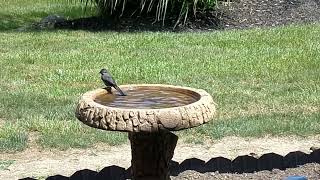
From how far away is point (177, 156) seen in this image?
6043 millimetres

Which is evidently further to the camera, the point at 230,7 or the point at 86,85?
the point at 230,7

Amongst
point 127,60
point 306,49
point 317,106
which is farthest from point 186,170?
point 306,49

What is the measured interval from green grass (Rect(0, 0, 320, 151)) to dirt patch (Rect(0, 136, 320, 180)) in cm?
15

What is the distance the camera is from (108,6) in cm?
1396

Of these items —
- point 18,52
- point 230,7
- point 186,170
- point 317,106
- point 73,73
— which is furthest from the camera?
point 230,7

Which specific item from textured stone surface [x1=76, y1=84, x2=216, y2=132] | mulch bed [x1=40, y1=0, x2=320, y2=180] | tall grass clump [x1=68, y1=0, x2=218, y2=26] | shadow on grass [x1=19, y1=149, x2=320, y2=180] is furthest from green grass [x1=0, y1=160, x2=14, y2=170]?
mulch bed [x1=40, y1=0, x2=320, y2=180]

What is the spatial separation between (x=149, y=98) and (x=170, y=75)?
434 centimetres

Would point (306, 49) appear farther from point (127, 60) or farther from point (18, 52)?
point (18, 52)

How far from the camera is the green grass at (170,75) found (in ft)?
21.9

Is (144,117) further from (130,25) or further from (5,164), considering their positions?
(130,25)

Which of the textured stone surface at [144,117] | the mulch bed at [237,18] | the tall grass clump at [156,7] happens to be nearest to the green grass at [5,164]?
the textured stone surface at [144,117]

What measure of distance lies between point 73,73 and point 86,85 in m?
0.63

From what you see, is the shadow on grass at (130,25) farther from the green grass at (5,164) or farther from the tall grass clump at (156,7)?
the green grass at (5,164)

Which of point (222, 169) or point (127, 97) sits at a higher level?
point (127, 97)
